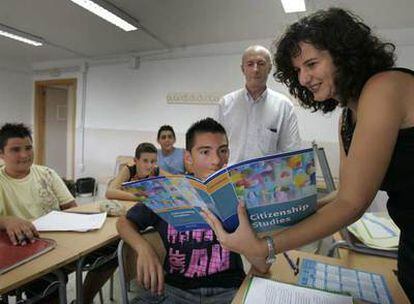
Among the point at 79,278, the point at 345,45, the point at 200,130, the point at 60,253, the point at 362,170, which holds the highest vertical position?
the point at 345,45

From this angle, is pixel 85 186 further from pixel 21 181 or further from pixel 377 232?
pixel 377 232

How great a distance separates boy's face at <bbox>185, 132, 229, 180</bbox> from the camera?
4.25 feet

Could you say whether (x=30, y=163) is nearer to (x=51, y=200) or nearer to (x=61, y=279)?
(x=51, y=200)

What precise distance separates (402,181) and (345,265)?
18.7 inches

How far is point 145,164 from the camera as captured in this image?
8.77 feet

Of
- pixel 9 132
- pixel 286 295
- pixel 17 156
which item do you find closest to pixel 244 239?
pixel 286 295

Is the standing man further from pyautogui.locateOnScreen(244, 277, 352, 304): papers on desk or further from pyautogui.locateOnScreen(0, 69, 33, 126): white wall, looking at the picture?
pyautogui.locateOnScreen(0, 69, 33, 126): white wall

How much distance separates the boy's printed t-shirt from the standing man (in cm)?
106

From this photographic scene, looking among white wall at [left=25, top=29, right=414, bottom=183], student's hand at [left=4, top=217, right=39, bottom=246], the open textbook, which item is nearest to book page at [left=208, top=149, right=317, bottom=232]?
the open textbook

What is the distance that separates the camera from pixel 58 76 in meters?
5.88

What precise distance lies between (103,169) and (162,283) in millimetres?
4717

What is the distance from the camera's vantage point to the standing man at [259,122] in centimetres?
212

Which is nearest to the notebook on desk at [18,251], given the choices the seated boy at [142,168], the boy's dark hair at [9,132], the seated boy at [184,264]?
the seated boy at [184,264]

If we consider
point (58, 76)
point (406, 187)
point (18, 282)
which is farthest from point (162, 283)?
point (58, 76)
